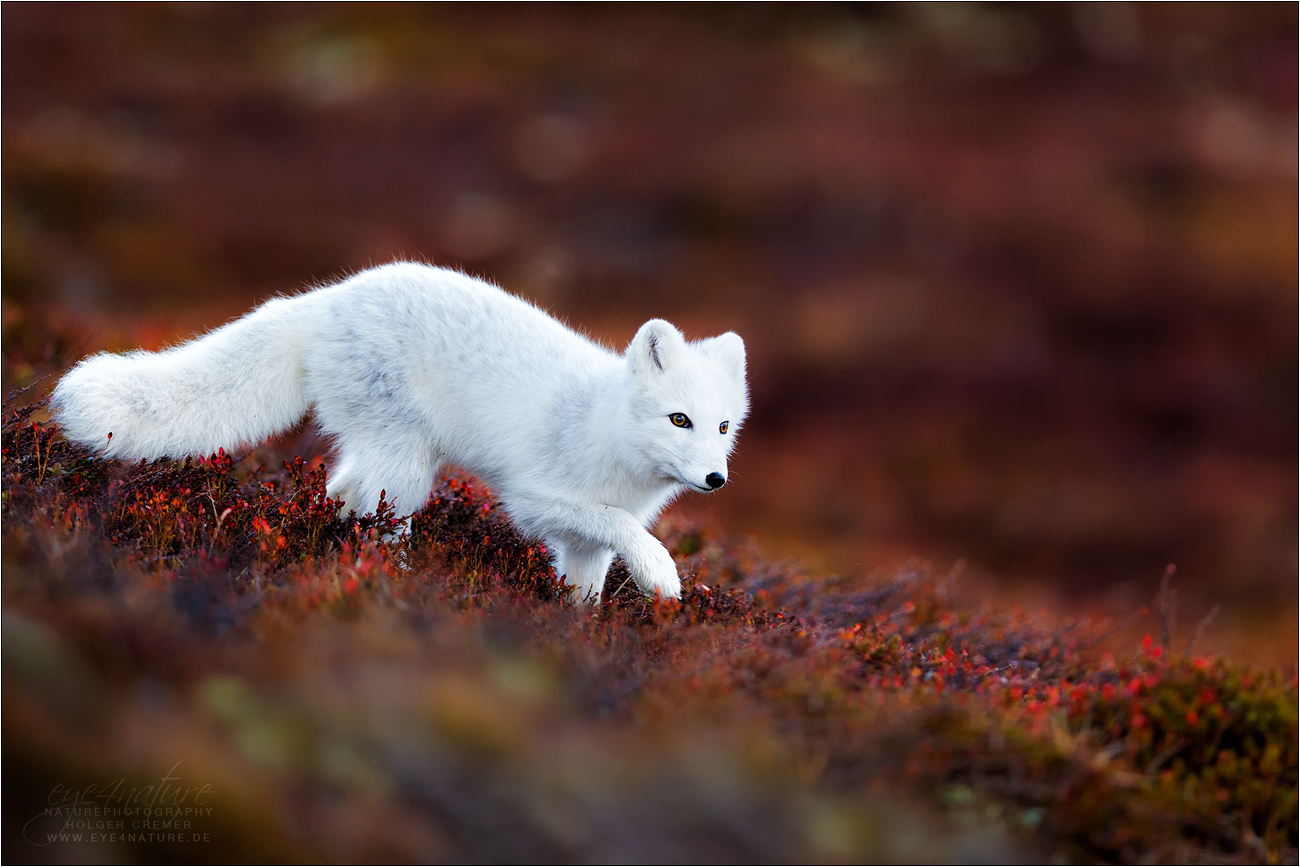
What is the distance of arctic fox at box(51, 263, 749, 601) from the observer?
5328 millimetres

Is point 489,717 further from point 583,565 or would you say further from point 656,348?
point 656,348

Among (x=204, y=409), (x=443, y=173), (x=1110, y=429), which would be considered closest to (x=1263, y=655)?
(x=1110, y=429)

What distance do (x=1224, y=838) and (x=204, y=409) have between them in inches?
209

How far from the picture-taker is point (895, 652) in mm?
5285

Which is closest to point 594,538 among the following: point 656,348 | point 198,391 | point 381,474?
point 656,348

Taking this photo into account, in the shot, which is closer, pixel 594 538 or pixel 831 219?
pixel 594 538

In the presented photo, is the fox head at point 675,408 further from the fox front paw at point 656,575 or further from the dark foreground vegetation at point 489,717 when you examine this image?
the dark foreground vegetation at point 489,717

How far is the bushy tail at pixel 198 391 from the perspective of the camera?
16.4ft

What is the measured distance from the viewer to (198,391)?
5.38 metres

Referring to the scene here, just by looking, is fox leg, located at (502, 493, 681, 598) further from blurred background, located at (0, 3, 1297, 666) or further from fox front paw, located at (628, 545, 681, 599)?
blurred background, located at (0, 3, 1297, 666)

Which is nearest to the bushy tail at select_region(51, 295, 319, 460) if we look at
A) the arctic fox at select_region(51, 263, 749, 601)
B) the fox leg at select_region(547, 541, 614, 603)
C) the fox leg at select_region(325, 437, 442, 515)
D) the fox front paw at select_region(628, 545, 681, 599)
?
the arctic fox at select_region(51, 263, 749, 601)

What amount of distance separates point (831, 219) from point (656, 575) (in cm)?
1535

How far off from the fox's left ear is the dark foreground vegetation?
1.33 meters

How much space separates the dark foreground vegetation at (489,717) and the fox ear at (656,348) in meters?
1.29
